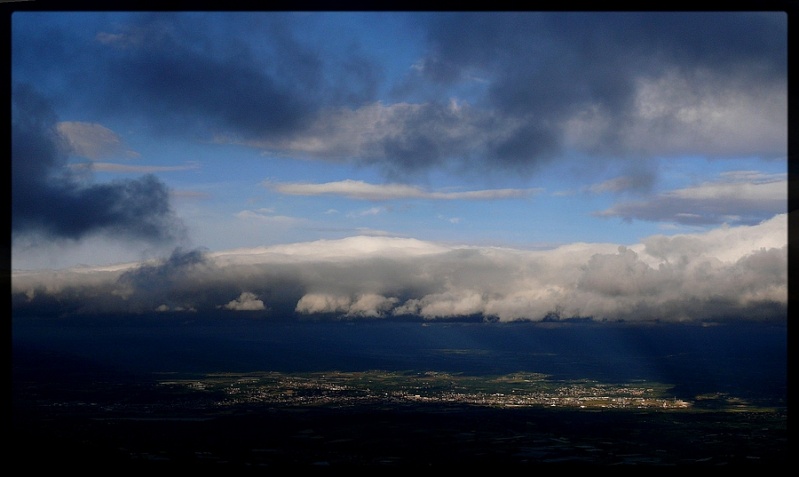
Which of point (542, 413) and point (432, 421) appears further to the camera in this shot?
point (542, 413)

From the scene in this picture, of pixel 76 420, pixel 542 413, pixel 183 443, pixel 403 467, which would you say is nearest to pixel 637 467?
pixel 403 467

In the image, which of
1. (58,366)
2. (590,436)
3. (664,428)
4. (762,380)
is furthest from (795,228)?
Result: (58,366)

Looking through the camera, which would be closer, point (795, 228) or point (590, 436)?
point (795, 228)

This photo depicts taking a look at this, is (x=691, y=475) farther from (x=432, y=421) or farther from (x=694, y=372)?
(x=694, y=372)

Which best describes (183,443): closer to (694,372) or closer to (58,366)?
(58,366)
